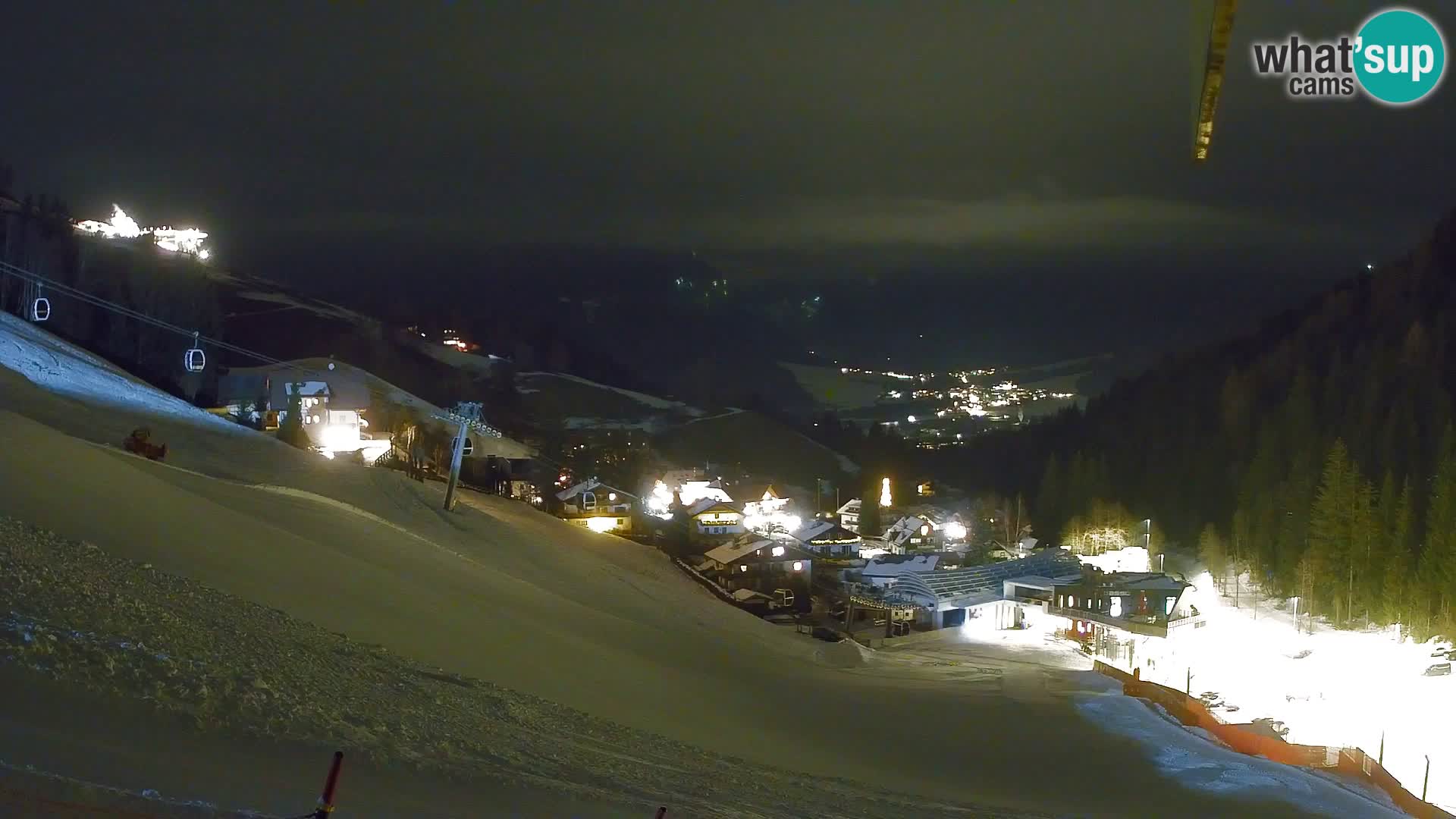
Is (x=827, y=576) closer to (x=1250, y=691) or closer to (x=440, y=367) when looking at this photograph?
(x=1250, y=691)

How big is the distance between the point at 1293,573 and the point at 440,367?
2783 inches

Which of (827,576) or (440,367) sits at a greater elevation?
(440,367)

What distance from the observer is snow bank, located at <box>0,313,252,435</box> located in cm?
2202

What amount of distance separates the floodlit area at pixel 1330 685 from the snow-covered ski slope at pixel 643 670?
31.8 feet

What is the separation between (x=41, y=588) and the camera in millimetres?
7043

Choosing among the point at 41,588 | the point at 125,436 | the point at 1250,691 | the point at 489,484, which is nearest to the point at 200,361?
the point at 125,436

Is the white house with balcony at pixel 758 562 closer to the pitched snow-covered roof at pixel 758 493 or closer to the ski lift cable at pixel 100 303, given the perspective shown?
the ski lift cable at pixel 100 303

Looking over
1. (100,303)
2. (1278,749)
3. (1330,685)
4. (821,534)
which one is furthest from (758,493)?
(1278,749)

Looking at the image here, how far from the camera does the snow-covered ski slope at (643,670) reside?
9.52 metres

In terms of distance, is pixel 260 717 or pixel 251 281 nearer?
pixel 260 717

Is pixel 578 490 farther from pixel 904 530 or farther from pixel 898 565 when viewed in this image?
pixel 904 530

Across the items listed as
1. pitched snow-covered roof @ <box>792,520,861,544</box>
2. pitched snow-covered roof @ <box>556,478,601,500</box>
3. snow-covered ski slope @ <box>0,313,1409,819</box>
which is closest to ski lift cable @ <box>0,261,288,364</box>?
snow-covered ski slope @ <box>0,313,1409,819</box>

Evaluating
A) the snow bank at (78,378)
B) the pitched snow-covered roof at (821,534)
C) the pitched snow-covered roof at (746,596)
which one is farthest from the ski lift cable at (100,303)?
the pitched snow-covered roof at (821,534)

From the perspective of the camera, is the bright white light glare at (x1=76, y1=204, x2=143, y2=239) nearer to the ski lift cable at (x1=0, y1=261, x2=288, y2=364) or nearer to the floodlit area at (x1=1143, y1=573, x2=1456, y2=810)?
the ski lift cable at (x1=0, y1=261, x2=288, y2=364)
